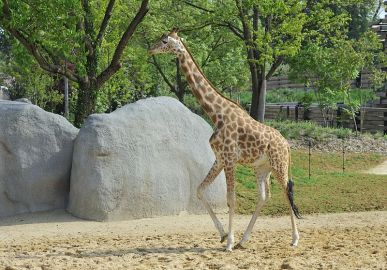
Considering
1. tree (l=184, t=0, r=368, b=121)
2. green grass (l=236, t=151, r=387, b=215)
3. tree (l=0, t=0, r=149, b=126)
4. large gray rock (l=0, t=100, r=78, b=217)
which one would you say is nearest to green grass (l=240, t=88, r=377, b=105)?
tree (l=184, t=0, r=368, b=121)

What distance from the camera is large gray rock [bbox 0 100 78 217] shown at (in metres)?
11.7

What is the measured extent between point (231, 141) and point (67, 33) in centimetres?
697

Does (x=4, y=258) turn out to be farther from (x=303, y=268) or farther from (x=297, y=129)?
(x=297, y=129)

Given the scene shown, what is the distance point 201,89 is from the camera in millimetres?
9023

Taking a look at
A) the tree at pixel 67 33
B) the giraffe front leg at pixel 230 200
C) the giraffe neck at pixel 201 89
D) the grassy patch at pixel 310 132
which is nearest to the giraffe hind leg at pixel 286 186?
the giraffe front leg at pixel 230 200

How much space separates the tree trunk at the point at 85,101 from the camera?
15.8 meters

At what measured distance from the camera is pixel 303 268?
743cm

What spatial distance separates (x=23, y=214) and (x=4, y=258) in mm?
3594

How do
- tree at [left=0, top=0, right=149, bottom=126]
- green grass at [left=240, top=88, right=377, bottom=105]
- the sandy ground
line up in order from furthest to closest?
green grass at [left=240, top=88, right=377, bottom=105] < tree at [left=0, top=0, right=149, bottom=126] < the sandy ground

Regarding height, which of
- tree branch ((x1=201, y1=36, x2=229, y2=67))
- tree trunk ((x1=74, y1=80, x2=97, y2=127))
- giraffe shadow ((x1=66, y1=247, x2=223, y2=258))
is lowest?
giraffe shadow ((x1=66, y1=247, x2=223, y2=258))

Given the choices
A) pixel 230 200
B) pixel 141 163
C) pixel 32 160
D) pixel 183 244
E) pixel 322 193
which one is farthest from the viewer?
pixel 322 193

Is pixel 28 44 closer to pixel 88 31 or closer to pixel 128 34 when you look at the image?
pixel 88 31

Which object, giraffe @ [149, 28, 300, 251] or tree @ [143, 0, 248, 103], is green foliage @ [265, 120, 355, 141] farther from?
giraffe @ [149, 28, 300, 251]

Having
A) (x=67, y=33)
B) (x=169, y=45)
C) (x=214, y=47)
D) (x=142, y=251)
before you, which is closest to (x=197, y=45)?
(x=214, y=47)
